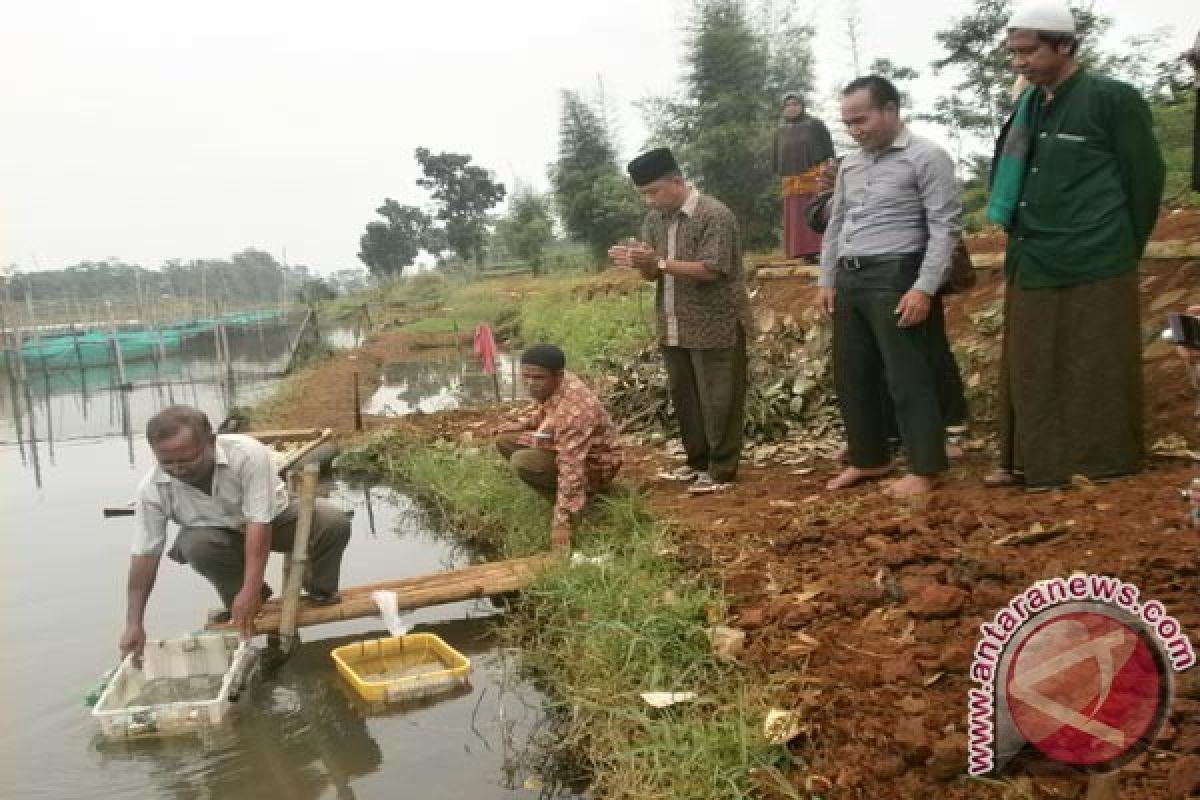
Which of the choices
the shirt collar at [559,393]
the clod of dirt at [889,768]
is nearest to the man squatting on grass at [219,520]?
the shirt collar at [559,393]

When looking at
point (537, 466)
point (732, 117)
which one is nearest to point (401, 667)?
point (537, 466)

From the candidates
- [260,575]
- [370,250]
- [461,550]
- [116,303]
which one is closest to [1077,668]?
[260,575]

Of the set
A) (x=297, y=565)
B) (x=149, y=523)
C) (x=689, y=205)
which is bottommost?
(x=297, y=565)

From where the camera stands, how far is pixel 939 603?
2.68 m

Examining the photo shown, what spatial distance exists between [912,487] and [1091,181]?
1.33 meters

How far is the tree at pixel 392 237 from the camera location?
154 feet

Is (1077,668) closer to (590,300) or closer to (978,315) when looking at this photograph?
(978,315)

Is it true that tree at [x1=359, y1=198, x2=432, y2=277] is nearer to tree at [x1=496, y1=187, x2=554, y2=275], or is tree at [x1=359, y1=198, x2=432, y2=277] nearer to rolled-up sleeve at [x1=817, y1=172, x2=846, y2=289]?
tree at [x1=496, y1=187, x2=554, y2=275]

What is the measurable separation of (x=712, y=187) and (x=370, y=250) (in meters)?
32.3

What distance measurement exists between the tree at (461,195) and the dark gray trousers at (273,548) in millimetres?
37579

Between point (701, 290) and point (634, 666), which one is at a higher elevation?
point (701, 290)

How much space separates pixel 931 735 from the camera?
2.17 metres

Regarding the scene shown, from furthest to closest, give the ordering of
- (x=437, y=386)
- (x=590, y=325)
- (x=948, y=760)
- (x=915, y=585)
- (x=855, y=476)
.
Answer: (x=437, y=386), (x=590, y=325), (x=855, y=476), (x=915, y=585), (x=948, y=760)

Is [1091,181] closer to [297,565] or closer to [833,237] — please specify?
[833,237]
